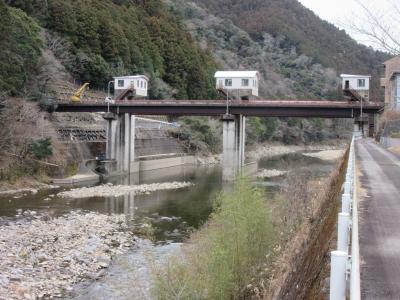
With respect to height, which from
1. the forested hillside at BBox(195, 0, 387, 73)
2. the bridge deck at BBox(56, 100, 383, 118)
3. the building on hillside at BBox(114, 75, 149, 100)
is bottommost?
the bridge deck at BBox(56, 100, 383, 118)

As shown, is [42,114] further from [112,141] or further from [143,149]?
[143,149]

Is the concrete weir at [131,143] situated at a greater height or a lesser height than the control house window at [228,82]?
lesser

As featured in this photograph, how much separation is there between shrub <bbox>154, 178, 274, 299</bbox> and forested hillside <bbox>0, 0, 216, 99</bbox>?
3318 cm

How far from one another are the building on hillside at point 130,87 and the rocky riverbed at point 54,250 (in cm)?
2737

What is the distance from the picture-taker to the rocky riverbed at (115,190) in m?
29.6

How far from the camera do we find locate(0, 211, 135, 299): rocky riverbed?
40.3 ft

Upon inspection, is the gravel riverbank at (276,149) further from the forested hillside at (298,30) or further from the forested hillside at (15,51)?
the forested hillside at (298,30)

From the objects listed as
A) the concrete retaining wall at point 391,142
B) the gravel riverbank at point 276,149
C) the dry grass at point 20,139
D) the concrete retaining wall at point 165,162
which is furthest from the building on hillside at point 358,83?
the dry grass at point 20,139

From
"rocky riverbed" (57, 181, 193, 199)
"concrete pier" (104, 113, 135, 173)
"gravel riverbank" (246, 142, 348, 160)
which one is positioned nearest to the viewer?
"rocky riverbed" (57, 181, 193, 199)

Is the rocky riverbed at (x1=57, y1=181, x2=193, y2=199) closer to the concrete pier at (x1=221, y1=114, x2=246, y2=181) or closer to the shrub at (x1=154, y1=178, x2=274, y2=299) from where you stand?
the concrete pier at (x1=221, y1=114, x2=246, y2=181)

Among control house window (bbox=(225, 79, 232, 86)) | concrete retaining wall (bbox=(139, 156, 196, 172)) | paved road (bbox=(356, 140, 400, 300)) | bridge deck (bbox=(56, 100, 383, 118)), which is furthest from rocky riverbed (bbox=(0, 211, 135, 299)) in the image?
concrete retaining wall (bbox=(139, 156, 196, 172))

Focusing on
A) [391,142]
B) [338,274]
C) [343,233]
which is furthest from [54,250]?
[391,142]

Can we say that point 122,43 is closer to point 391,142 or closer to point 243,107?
point 243,107

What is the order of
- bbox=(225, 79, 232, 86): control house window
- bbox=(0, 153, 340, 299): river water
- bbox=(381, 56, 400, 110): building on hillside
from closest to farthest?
bbox=(0, 153, 340, 299): river water → bbox=(381, 56, 400, 110): building on hillside → bbox=(225, 79, 232, 86): control house window
